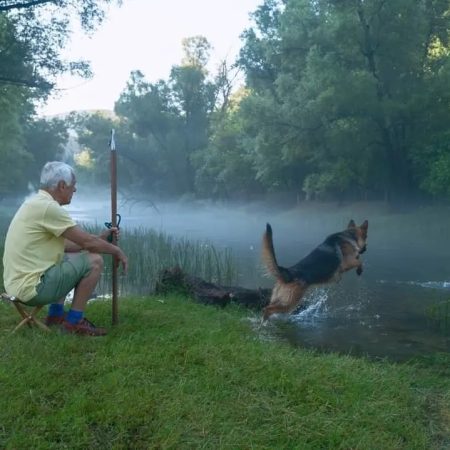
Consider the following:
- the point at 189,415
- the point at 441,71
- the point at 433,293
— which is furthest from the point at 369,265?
the point at 441,71

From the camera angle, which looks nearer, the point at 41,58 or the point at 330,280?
the point at 330,280

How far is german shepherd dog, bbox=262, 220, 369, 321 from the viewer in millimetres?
8625

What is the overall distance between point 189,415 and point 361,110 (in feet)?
89.8

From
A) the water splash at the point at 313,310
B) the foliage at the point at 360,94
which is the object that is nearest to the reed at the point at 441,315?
the water splash at the point at 313,310

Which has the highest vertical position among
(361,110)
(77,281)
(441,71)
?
(441,71)

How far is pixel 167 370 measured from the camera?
14.7 feet

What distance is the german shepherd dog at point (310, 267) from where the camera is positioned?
28.3 ft

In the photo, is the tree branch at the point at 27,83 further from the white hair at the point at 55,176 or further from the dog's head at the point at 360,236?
the white hair at the point at 55,176

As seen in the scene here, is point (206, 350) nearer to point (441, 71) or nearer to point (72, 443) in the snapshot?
point (72, 443)

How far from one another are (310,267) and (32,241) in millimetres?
5222

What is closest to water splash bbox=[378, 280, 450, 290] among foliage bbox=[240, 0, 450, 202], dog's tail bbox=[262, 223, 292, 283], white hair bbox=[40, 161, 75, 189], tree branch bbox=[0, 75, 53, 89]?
dog's tail bbox=[262, 223, 292, 283]

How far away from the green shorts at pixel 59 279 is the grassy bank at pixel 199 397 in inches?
14.5

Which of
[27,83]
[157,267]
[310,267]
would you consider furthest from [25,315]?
[27,83]

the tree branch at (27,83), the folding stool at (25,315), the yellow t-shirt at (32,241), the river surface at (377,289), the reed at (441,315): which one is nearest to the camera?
the yellow t-shirt at (32,241)
